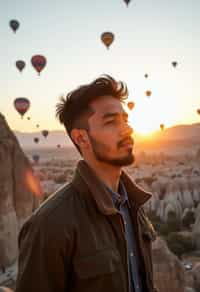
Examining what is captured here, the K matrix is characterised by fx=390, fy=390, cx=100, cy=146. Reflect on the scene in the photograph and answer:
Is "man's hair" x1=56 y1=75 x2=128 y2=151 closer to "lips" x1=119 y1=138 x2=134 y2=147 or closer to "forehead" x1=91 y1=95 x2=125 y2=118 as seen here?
"forehead" x1=91 y1=95 x2=125 y2=118

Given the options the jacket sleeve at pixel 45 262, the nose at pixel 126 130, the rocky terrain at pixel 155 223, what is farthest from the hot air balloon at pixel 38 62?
the jacket sleeve at pixel 45 262

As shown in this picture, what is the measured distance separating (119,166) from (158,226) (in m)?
16.0

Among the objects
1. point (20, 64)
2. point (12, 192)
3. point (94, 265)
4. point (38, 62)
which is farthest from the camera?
point (20, 64)

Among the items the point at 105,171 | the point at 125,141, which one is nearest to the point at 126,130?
the point at 125,141

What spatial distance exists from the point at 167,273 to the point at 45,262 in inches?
223

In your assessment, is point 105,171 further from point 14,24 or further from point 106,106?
point 14,24

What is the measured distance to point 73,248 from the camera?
1.36 m

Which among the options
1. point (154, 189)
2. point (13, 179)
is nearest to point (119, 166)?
point (13, 179)

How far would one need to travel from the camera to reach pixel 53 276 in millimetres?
1364

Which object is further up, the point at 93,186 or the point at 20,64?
the point at 20,64

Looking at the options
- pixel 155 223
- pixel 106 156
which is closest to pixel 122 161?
pixel 106 156

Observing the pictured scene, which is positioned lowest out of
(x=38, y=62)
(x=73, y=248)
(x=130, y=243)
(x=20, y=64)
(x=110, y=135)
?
(x=130, y=243)

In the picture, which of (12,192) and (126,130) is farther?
(12,192)

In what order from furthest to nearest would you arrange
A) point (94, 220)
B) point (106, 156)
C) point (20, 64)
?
point (20, 64)
point (106, 156)
point (94, 220)
